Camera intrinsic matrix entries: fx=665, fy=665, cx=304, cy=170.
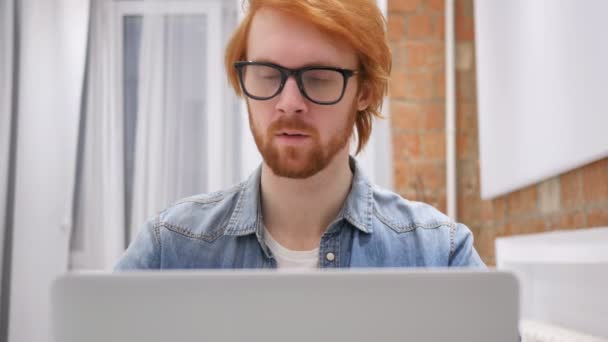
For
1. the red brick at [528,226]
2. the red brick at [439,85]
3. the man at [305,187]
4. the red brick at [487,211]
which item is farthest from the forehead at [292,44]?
the red brick at [439,85]

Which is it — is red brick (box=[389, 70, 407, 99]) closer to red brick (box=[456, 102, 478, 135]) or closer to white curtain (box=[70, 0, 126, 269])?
red brick (box=[456, 102, 478, 135])

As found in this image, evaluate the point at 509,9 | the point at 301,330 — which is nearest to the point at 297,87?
the point at 301,330

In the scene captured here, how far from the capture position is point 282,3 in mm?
1205

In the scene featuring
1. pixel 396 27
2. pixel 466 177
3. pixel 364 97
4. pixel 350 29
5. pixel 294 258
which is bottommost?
pixel 294 258

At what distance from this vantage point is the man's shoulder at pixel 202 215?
128 cm

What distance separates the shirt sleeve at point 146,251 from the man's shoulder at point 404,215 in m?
0.43

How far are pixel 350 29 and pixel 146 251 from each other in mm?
569

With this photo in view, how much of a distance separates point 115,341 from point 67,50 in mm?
2536

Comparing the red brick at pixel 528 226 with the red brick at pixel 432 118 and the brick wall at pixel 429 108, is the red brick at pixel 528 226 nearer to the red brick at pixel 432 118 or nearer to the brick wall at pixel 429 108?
the brick wall at pixel 429 108

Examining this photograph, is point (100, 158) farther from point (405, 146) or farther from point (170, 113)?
point (405, 146)

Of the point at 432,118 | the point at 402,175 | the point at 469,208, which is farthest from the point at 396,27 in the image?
the point at 469,208

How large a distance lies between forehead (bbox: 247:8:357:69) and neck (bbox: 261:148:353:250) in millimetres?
193

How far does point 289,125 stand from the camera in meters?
1.17

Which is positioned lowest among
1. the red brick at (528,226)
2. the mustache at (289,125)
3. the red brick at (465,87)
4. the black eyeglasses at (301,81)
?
the red brick at (528,226)
